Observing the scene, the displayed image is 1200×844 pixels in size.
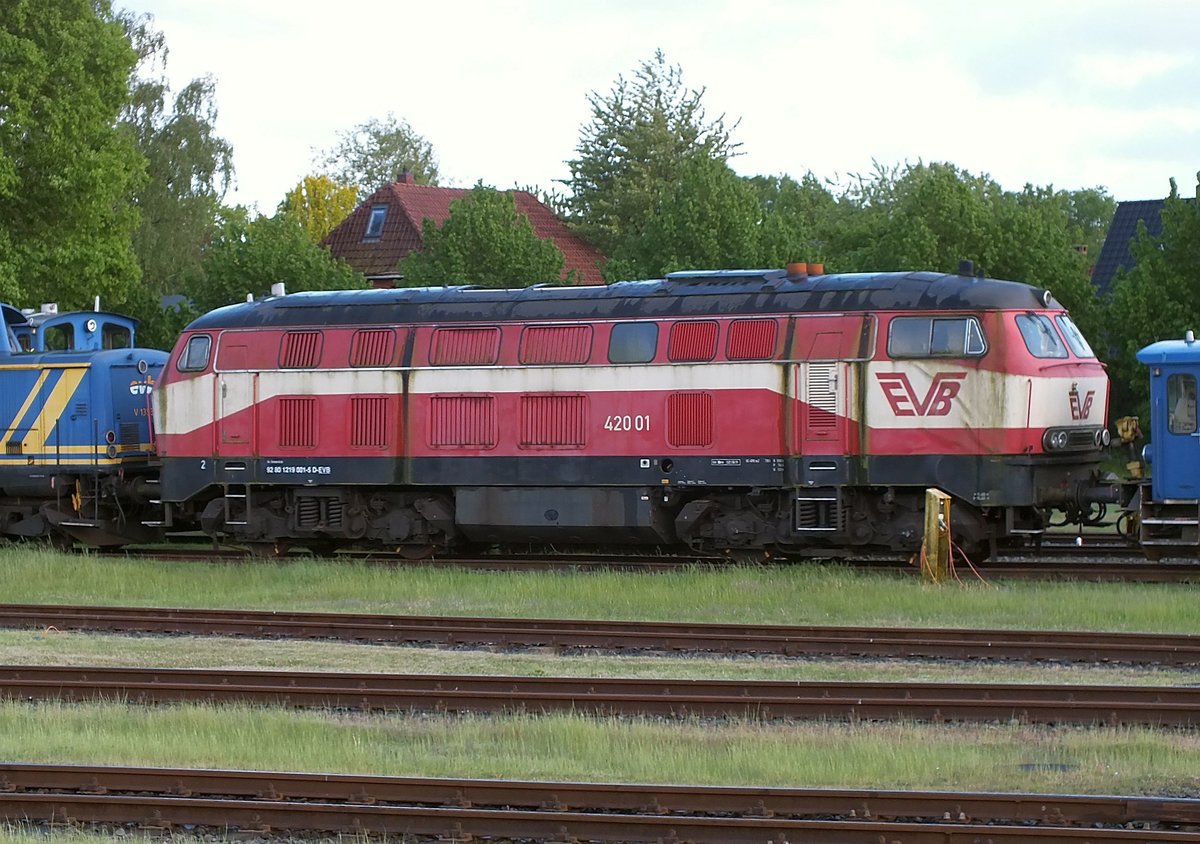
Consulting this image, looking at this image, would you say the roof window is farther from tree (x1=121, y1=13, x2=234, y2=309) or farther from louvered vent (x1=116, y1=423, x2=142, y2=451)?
louvered vent (x1=116, y1=423, x2=142, y2=451)

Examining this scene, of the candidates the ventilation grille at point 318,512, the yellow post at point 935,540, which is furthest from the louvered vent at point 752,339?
the ventilation grille at point 318,512

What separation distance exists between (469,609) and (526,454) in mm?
3804

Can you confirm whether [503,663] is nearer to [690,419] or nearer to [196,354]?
[690,419]

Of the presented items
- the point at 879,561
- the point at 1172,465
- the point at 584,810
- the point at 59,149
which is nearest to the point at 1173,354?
the point at 1172,465

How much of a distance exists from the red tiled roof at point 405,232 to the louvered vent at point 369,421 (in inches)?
1339

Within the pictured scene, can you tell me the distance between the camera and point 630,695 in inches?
477

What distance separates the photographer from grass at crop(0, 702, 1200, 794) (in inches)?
388

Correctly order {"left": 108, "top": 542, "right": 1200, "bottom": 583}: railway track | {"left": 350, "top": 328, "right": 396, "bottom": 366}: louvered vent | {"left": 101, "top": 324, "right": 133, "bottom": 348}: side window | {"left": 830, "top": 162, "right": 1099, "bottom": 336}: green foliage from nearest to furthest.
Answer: {"left": 108, "top": 542, "right": 1200, "bottom": 583}: railway track
{"left": 350, "top": 328, "right": 396, "bottom": 366}: louvered vent
{"left": 101, "top": 324, "right": 133, "bottom": 348}: side window
{"left": 830, "top": 162, "right": 1099, "bottom": 336}: green foliage

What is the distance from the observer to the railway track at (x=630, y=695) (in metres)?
11.6

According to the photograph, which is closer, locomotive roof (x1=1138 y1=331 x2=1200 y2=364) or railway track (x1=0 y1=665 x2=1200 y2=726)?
railway track (x1=0 y1=665 x2=1200 y2=726)

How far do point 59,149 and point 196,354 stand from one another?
1207 cm

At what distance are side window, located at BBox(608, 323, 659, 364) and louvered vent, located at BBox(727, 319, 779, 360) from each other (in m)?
1.04

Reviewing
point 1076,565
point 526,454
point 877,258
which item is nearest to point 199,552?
point 526,454

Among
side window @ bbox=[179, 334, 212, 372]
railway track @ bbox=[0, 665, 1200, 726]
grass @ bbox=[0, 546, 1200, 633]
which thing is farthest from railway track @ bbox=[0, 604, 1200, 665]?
side window @ bbox=[179, 334, 212, 372]
